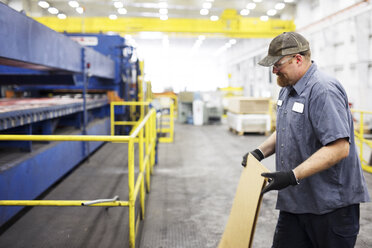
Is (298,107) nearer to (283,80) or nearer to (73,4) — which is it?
(283,80)

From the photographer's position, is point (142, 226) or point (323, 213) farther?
point (142, 226)

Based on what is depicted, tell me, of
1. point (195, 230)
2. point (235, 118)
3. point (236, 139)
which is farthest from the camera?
point (235, 118)

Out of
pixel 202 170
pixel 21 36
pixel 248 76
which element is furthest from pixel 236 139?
pixel 248 76

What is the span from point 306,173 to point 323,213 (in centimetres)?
31

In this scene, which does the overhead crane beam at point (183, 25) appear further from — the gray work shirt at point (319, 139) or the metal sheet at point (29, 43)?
the gray work shirt at point (319, 139)

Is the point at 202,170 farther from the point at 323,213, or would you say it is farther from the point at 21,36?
the point at 323,213

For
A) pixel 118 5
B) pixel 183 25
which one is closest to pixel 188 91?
pixel 183 25

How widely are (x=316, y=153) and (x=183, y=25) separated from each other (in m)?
11.5

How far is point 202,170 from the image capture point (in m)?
6.23

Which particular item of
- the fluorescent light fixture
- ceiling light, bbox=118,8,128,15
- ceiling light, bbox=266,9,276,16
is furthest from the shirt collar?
ceiling light, bbox=266,9,276,16

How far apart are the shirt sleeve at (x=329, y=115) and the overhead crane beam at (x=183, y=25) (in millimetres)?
11235

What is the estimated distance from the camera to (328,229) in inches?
70.1

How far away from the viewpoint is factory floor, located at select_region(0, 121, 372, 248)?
10.8 ft

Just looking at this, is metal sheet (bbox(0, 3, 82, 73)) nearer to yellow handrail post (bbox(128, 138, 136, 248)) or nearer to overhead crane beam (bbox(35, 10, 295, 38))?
yellow handrail post (bbox(128, 138, 136, 248))
